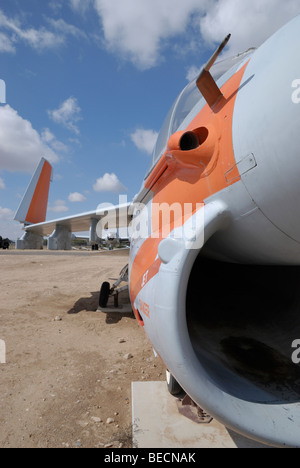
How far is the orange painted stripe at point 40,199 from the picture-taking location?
690 inches

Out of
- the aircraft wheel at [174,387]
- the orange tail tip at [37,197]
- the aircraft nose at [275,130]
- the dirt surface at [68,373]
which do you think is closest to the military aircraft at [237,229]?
the aircraft nose at [275,130]

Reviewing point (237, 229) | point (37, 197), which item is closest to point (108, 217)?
point (237, 229)

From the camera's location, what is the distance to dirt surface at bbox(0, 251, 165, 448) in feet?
7.98

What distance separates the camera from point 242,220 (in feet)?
4.77

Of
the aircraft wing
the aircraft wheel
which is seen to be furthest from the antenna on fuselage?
the aircraft wing

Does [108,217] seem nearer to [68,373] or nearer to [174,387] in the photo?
[68,373]

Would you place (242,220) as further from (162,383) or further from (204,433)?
(162,383)

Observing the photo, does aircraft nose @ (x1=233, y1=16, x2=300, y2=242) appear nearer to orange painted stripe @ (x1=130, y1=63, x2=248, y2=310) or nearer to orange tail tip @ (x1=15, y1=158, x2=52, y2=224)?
orange painted stripe @ (x1=130, y1=63, x2=248, y2=310)

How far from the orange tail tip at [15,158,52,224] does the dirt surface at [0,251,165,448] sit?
11.4m

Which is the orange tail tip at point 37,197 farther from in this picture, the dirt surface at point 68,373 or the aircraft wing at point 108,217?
the dirt surface at point 68,373

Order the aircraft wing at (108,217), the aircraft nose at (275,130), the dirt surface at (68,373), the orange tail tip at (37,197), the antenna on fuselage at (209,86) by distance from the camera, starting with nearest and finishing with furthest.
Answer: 1. the aircraft nose at (275,130)
2. the antenna on fuselage at (209,86)
3. the dirt surface at (68,373)
4. the aircraft wing at (108,217)
5. the orange tail tip at (37,197)

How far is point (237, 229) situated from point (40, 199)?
18.5m

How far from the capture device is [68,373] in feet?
11.5
